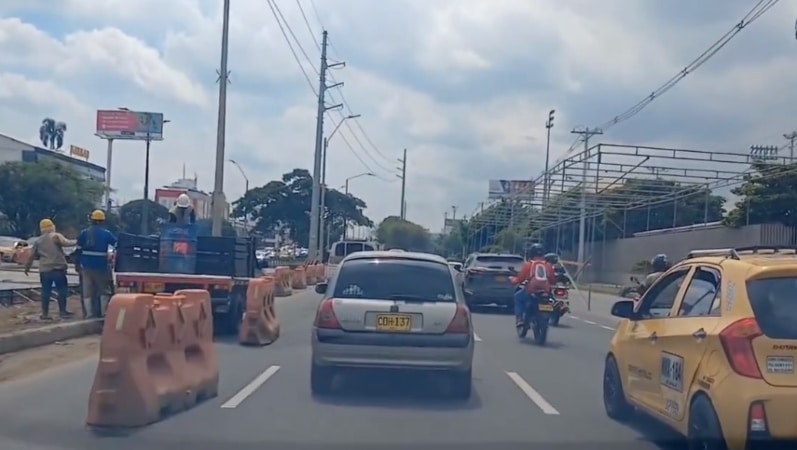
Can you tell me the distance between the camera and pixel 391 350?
11.4 metres

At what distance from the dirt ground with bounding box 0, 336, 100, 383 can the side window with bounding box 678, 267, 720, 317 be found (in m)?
8.18

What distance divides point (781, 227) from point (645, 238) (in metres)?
14.0

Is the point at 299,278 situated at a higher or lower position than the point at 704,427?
lower

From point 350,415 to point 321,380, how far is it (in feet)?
4.66

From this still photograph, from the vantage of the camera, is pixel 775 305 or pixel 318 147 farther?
pixel 318 147

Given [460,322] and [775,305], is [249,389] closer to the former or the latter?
[460,322]

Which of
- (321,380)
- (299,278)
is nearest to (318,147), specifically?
(299,278)

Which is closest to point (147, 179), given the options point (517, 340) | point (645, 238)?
point (645, 238)

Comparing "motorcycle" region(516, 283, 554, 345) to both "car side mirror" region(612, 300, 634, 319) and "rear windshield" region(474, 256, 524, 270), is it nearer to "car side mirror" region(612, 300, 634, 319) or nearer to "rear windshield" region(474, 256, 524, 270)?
"car side mirror" region(612, 300, 634, 319)

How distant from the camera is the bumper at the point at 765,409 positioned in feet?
23.1

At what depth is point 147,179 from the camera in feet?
234

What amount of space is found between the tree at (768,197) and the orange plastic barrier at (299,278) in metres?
16.6

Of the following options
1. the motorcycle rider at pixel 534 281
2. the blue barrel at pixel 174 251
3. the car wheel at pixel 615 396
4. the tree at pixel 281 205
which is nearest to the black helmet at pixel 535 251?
the motorcycle rider at pixel 534 281

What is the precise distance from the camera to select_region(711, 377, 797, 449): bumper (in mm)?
7027
